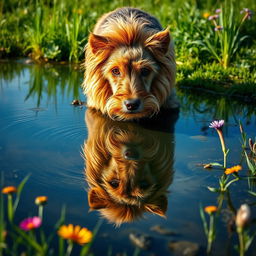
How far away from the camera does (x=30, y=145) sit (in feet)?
13.4

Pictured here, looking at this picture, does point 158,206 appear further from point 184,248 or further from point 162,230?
point 184,248

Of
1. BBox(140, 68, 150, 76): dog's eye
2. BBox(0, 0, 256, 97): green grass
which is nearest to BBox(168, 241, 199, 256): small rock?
BBox(140, 68, 150, 76): dog's eye

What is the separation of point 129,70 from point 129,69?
0.04 ft

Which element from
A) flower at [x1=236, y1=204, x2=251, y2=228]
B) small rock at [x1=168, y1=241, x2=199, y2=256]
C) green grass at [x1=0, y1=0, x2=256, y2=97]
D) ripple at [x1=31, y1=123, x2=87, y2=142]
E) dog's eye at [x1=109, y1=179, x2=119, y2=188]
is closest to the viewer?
flower at [x1=236, y1=204, x2=251, y2=228]

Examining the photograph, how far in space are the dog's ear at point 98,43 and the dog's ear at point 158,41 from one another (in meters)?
0.43

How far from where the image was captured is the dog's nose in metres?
4.46

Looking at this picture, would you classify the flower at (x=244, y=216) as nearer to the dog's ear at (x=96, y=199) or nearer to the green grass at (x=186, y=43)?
the dog's ear at (x=96, y=199)

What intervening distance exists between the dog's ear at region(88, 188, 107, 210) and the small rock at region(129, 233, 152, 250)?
42cm

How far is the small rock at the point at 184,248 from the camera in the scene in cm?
255

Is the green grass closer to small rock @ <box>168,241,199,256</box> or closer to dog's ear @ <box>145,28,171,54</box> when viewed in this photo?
dog's ear @ <box>145,28,171,54</box>

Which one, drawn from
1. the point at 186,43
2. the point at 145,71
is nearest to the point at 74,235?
the point at 145,71

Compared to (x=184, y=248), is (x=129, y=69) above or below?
above

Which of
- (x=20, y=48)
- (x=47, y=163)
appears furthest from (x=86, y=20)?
(x=47, y=163)

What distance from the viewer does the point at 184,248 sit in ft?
8.51
